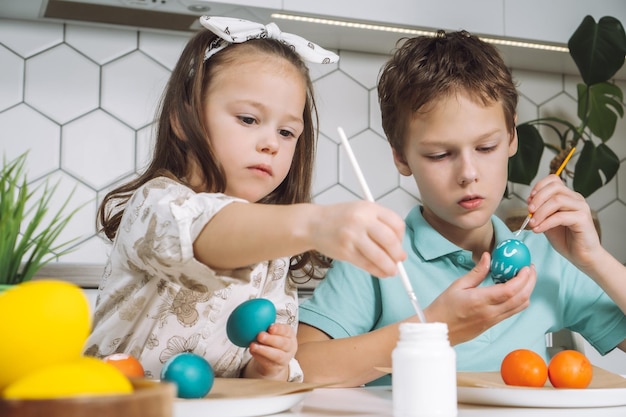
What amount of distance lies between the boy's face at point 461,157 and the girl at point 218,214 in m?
0.22

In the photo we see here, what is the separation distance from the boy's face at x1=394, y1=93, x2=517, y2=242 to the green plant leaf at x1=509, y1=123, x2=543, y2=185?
103 cm

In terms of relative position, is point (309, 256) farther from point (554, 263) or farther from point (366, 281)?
point (554, 263)

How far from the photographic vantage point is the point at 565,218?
1.27 metres

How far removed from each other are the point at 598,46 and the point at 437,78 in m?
1.14

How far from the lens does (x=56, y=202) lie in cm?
211

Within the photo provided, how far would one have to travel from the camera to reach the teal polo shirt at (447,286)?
4.31 feet

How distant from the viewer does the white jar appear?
67cm

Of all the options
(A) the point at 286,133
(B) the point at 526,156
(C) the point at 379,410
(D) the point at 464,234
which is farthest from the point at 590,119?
(C) the point at 379,410

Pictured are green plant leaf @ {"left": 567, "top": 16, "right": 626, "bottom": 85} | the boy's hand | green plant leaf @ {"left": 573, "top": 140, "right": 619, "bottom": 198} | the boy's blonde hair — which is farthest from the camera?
green plant leaf @ {"left": 573, "top": 140, "right": 619, "bottom": 198}

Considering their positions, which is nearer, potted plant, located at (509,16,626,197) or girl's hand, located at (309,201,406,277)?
girl's hand, located at (309,201,406,277)

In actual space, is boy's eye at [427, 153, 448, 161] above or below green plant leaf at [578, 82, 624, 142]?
below

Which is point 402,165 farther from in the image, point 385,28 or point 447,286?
point 385,28

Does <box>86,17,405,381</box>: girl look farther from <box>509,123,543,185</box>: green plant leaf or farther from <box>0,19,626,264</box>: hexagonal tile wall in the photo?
<box>509,123,543,185</box>: green plant leaf

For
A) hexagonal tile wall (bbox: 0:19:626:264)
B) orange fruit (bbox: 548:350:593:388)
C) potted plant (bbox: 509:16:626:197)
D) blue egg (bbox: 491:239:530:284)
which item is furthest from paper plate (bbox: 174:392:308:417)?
potted plant (bbox: 509:16:626:197)
